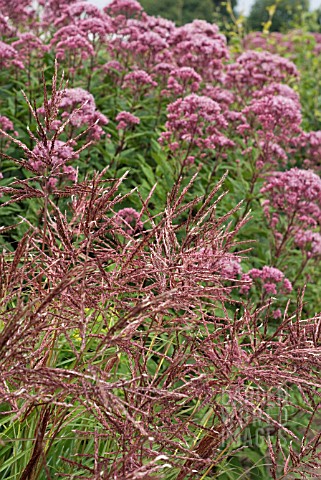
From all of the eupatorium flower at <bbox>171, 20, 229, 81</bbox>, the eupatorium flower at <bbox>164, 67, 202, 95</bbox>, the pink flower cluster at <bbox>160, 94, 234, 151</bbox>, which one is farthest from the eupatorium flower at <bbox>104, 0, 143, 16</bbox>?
the pink flower cluster at <bbox>160, 94, 234, 151</bbox>

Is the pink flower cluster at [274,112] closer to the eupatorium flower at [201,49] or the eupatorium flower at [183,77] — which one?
the eupatorium flower at [183,77]

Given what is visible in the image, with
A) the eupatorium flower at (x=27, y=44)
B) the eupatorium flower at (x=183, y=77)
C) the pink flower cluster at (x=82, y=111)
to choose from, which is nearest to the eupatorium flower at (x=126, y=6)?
the eupatorium flower at (x=27, y=44)

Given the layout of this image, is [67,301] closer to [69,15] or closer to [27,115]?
[27,115]

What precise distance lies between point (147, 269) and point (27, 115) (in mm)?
3903

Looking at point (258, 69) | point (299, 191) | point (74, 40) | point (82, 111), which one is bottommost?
point (299, 191)

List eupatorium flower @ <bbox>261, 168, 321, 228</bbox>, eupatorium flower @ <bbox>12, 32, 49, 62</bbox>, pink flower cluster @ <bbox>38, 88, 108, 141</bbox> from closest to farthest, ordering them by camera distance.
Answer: pink flower cluster @ <bbox>38, 88, 108, 141</bbox> → eupatorium flower @ <bbox>261, 168, 321, 228</bbox> → eupatorium flower @ <bbox>12, 32, 49, 62</bbox>

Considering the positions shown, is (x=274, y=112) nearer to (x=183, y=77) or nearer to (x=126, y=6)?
(x=183, y=77)

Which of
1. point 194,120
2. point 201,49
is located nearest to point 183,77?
point 201,49

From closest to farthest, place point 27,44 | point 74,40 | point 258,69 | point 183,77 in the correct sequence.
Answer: point 74,40 → point 183,77 → point 27,44 → point 258,69

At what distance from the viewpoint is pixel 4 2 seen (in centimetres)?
630

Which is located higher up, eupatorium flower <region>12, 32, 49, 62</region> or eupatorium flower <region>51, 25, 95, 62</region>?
eupatorium flower <region>51, 25, 95, 62</region>

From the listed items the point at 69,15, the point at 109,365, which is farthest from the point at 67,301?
the point at 69,15

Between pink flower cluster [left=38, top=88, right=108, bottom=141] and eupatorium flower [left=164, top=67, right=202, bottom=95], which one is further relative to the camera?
eupatorium flower [left=164, top=67, right=202, bottom=95]

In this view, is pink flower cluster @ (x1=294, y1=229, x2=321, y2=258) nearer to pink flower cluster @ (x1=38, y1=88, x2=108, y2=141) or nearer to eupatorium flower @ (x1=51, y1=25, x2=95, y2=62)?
pink flower cluster @ (x1=38, y1=88, x2=108, y2=141)
